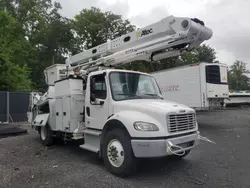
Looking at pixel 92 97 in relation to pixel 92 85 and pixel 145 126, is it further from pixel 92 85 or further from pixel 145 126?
pixel 145 126

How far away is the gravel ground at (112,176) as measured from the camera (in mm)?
4293

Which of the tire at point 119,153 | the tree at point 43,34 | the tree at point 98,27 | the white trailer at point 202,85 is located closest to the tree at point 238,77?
the tree at point 98,27

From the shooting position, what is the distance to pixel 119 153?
15.1 ft

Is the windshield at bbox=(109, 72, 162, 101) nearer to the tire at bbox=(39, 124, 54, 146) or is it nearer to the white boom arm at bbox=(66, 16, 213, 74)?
the white boom arm at bbox=(66, 16, 213, 74)

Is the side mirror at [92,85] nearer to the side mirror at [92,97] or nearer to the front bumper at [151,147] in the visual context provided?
the side mirror at [92,97]

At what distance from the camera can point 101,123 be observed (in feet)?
17.8

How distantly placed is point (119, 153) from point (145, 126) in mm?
829

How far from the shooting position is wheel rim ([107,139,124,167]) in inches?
181

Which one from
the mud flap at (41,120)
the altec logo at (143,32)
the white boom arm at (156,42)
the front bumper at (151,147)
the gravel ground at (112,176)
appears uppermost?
the altec logo at (143,32)

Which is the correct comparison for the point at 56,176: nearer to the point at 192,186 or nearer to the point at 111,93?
the point at 111,93

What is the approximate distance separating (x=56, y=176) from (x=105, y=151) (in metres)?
1.11

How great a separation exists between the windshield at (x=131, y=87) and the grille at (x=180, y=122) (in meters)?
1.05

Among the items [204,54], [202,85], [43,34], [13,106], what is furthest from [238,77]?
[13,106]

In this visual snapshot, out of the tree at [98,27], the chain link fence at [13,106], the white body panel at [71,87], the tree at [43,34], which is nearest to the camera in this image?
the white body panel at [71,87]
